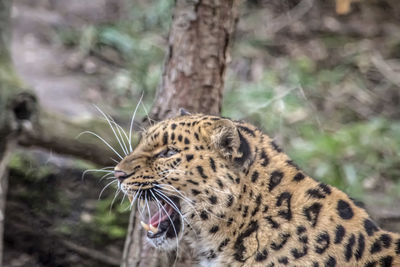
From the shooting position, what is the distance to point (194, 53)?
5.63 metres

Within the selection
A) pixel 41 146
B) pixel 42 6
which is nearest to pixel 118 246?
pixel 41 146

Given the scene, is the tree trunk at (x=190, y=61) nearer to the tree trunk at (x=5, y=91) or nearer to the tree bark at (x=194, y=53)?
the tree bark at (x=194, y=53)

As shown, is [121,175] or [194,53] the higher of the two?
[194,53]

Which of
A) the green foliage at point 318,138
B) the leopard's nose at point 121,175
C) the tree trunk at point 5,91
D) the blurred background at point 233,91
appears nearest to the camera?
the leopard's nose at point 121,175

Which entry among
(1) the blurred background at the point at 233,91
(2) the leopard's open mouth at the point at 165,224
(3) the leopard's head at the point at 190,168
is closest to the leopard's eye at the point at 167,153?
(3) the leopard's head at the point at 190,168

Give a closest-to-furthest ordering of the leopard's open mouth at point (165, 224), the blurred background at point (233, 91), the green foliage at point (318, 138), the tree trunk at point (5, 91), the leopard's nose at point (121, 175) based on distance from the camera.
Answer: the leopard's nose at point (121, 175) → the leopard's open mouth at point (165, 224) → the tree trunk at point (5, 91) → the blurred background at point (233, 91) → the green foliage at point (318, 138)

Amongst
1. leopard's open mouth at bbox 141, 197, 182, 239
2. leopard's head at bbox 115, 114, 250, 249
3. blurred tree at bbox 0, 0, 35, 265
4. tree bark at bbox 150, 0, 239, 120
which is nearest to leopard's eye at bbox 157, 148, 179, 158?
leopard's head at bbox 115, 114, 250, 249

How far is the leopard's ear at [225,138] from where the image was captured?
4094 millimetres

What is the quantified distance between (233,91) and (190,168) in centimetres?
585

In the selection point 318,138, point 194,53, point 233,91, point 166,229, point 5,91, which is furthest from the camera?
point 233,91

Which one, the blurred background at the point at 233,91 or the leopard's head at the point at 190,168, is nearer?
the leopard's head at the point at 190,168

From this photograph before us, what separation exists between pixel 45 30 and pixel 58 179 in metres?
7.37

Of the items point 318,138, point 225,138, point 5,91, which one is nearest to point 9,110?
point 5,91

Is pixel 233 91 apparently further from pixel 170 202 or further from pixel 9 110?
pixel 170 202
